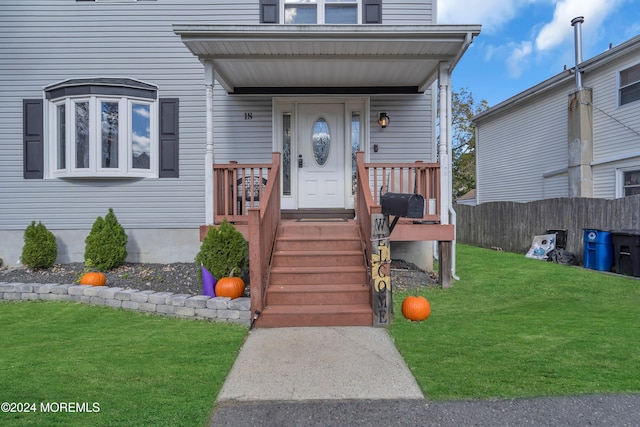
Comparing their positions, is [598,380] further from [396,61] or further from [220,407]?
[396,61]

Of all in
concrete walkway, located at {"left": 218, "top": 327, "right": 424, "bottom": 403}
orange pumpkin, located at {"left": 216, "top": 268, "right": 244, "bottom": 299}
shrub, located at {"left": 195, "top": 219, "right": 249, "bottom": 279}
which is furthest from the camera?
shrub, located at {"left": 195, "top": 219, "right": 249, "bottom": 279}

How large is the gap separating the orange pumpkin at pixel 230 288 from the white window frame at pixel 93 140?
3653mm

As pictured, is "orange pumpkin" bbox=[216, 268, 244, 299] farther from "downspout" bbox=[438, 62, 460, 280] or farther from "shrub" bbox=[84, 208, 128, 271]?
"downspout" bbox=[438, 62, 460, 280]

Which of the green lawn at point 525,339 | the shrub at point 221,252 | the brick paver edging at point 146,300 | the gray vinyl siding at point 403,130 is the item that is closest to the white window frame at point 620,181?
the green lawn at point 525,339

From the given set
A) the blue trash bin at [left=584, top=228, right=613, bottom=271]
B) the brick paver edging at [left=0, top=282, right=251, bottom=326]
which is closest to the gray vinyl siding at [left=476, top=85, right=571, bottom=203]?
the blue trash bin at [left=584, top=228, right=613, bottom=271]

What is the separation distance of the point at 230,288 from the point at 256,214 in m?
1.09

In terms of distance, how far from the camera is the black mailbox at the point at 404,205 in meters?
4.33

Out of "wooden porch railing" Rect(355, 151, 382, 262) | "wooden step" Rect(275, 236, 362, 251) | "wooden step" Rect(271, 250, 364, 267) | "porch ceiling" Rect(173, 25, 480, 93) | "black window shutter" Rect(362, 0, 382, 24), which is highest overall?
"black window shutter" Rect(362, 0, 382, 24)

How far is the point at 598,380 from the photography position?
9.63 feet

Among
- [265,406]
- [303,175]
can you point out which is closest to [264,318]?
[265,406]

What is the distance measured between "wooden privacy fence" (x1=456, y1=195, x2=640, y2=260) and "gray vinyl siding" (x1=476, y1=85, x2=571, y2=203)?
1.75 metres

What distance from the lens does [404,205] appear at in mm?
4332

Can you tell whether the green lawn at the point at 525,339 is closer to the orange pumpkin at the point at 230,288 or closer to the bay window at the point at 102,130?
the orange pumpkin at the point at 230,288

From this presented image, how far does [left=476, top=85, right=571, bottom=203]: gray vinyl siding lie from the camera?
12.0m
